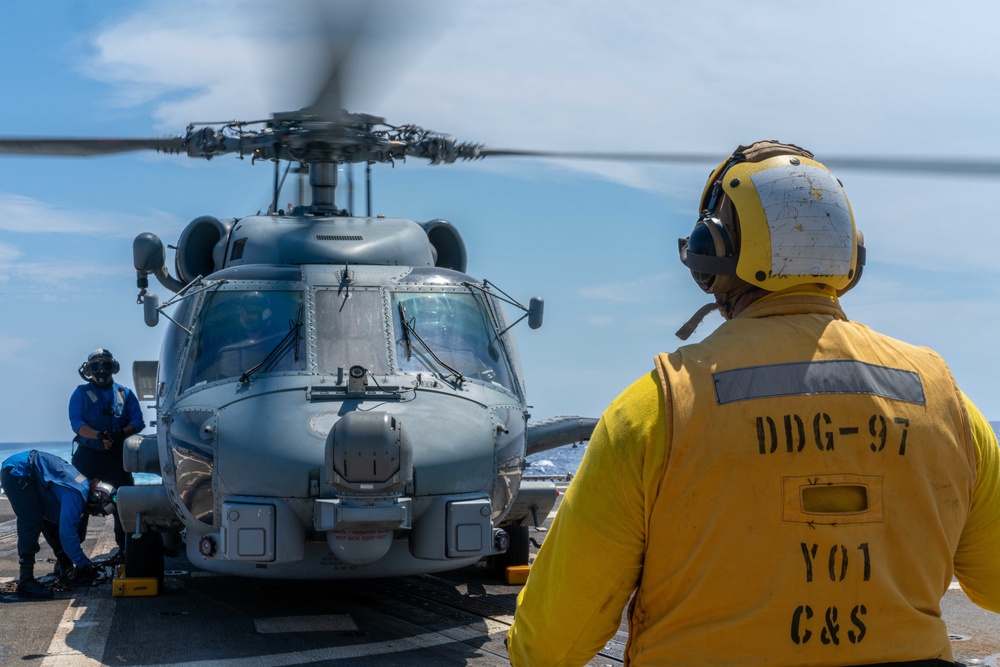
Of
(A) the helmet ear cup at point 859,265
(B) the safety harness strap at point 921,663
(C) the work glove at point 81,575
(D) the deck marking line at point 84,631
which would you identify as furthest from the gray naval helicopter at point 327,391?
(B) the safety harness strap at point 921,663

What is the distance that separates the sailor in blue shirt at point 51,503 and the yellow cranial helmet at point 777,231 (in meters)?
7.33

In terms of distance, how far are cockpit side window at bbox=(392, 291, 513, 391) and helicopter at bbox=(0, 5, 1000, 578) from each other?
14 mm

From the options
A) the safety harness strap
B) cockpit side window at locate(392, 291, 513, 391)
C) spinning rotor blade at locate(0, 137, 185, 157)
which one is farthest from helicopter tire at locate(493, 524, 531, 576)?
the safety harness strap

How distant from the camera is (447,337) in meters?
7.79

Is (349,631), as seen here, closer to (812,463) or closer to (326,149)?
(326,149)

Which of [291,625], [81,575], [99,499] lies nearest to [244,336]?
[291,625]

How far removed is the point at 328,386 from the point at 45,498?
297 cm

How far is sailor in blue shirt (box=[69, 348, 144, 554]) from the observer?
9.68 meters

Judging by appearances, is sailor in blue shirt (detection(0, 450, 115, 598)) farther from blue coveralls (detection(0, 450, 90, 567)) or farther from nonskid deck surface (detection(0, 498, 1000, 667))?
nonskid deck surface (detection(0, 498, 1000, 667))

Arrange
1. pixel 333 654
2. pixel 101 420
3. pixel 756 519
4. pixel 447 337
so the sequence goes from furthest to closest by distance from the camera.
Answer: pixel 101 420
pixel 447 337
pixel 333 654
pixel 756 519

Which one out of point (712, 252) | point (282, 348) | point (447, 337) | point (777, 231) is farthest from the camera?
point (447, 337)

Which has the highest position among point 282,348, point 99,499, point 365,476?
point 282,348

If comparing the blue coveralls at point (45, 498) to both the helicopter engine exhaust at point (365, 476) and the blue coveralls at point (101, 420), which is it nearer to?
the blue coveralls at point (101, 420)

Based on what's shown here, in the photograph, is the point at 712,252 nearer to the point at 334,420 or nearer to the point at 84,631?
the point at 334,420
